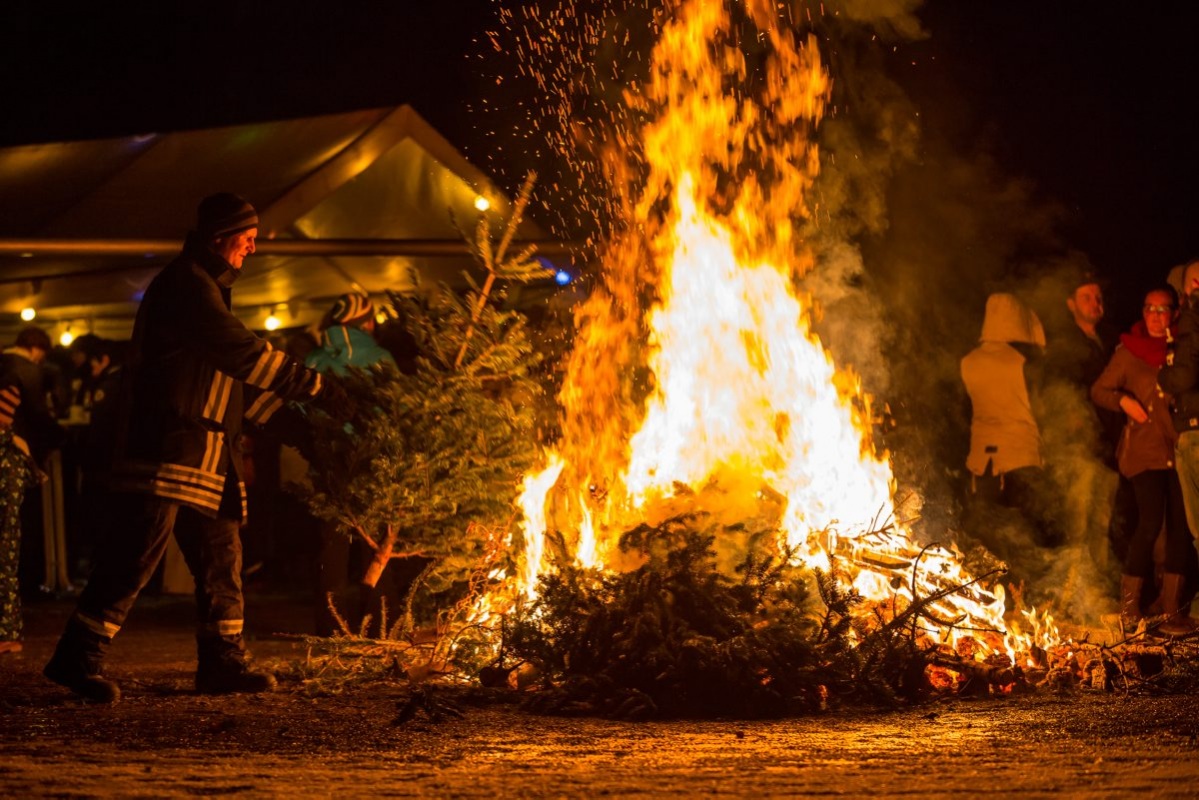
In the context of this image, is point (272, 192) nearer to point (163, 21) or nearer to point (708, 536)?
Answer: point (708, 536)

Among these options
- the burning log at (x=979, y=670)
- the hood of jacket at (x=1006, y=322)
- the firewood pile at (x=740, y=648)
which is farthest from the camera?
the hood of jacket at (x=1006, y=322)

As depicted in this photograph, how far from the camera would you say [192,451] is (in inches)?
242

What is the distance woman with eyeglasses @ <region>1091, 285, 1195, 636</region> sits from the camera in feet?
27.8

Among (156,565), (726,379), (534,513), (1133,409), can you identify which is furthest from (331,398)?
(1133,409)

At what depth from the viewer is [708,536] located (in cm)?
615

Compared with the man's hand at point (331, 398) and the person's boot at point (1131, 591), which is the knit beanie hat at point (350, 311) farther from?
the person's boot at point (1131, 591)

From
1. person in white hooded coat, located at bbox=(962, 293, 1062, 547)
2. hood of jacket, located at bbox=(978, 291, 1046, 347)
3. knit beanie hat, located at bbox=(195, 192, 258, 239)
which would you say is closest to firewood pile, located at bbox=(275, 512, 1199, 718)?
knit beanie hat, located at bbox=(195, 192, 258, 239)

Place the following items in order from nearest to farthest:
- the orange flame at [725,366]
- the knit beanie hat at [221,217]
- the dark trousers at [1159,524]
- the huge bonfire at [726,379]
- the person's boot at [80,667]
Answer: the person's boot at [80,667]
the knit beanie hat at [221,217]
the huge bonfire at [726,379]
the orange flame at [725,366]
the dark trousers at [1159,524]

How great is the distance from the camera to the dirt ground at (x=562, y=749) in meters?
4.29

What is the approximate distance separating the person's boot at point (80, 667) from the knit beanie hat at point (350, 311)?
117 inches

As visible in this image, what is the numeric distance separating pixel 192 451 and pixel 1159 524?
542 centimetres

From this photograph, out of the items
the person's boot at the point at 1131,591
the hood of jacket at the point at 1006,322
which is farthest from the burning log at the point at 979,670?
the hood of jacket at the point at 1006,322

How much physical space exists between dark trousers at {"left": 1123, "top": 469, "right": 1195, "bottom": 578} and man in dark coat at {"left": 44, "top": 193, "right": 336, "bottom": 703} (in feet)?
15.7

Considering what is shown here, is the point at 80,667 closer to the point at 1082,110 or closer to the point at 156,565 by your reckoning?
the point at 156,565
